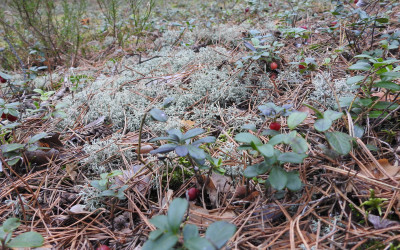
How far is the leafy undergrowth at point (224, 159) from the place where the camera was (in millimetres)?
1269

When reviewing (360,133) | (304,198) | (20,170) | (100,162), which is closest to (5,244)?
(100,162)

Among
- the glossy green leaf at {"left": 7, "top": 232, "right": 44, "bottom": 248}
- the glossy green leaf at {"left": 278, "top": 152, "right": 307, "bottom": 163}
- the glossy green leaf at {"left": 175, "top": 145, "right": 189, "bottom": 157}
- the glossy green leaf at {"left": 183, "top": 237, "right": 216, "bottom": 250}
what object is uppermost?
the glossy green leaf at {"left": 175, "top": 145, "right": 189, "bottom": 157}

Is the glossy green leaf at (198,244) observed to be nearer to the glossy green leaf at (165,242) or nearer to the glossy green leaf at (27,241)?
the glossy green leaf at (165,242)

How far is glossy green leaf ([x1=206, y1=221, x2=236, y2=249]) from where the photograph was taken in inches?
37.7

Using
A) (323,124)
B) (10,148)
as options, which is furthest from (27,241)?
(323,124)

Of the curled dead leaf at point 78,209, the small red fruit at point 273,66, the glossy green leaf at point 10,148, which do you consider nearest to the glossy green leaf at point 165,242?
the curled dead leaf at point 78,209

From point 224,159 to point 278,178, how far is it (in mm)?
590

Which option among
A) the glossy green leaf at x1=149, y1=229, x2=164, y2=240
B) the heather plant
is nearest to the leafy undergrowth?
the glossy green leaf at x1=149, y1=229, x2=164, y2=240

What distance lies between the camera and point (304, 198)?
1.40 m

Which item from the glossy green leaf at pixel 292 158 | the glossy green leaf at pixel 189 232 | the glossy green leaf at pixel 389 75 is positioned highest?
the glossy green leaf at pixel 389 75

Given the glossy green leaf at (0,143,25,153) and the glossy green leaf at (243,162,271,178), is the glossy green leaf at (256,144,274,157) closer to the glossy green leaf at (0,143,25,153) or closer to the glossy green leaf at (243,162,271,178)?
the glossy green leaf at (243,162,271,178)

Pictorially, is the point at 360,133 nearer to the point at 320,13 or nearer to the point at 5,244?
the point at 5,244

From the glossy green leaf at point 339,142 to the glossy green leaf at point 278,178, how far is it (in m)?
0.29

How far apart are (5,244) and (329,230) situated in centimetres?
146
